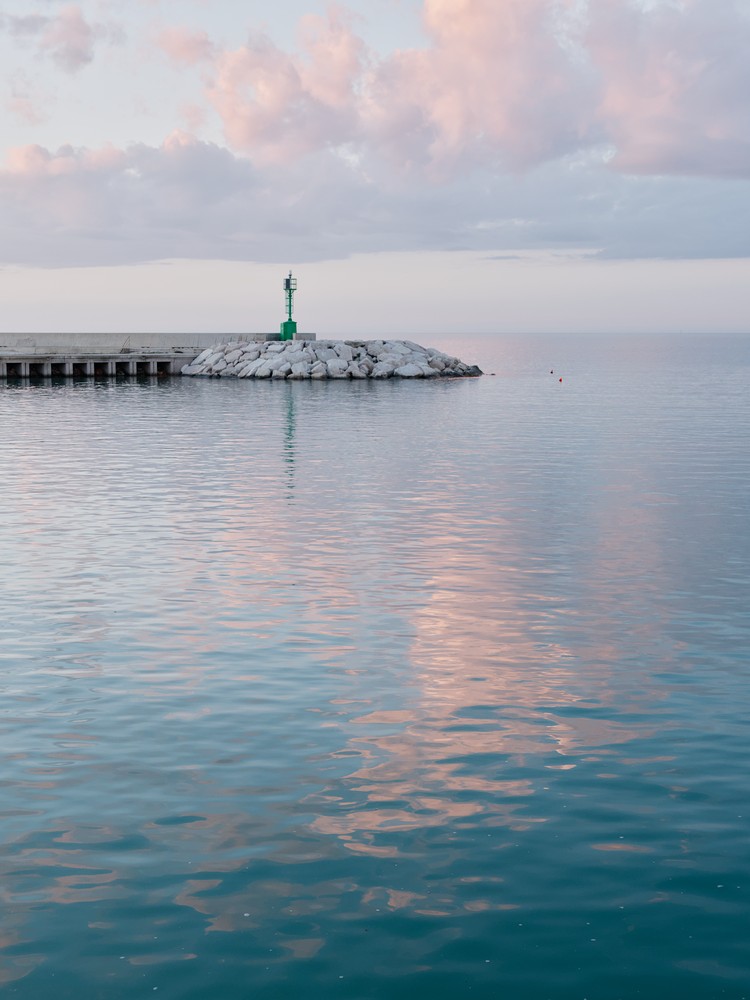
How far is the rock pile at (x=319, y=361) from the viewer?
3853 inches

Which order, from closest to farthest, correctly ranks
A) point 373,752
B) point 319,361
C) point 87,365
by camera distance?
point 373,752, point 319,361, point 87,365

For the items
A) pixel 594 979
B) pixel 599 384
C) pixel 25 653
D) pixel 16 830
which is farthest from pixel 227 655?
pixel 599 384

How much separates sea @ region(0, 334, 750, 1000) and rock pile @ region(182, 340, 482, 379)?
224 feet

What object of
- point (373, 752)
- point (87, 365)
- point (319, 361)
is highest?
point (319, 361)

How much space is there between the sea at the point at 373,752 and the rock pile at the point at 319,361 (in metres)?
68.2

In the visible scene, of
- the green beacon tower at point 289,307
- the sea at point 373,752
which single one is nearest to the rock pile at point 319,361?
the green beacon tower at point 289,307

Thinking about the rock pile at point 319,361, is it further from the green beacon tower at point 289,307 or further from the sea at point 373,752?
the sea at point 373,752

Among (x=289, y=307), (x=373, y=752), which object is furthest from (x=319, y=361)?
(x=373, y=752)

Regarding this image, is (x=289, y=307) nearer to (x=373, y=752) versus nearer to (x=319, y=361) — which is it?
(x=319, y=361)

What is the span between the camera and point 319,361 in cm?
9862

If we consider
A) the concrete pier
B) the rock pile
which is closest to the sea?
the rock pile

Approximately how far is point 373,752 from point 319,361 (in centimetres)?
8761

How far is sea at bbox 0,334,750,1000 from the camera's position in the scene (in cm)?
835

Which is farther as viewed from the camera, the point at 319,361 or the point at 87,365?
the point at 87,365
